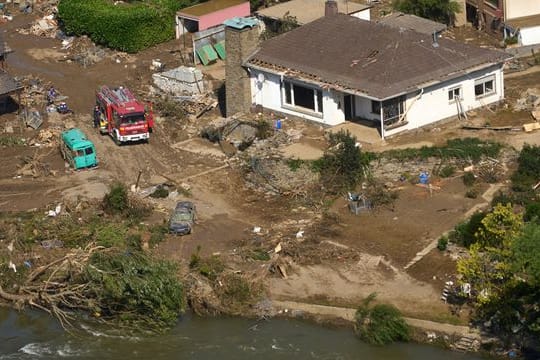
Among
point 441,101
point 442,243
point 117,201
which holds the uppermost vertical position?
point 441,101

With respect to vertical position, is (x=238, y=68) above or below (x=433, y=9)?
above

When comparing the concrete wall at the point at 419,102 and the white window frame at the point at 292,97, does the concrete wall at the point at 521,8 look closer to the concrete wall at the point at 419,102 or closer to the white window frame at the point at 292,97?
the concrete wall at the point at 419,102

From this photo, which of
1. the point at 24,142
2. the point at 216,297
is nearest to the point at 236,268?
the point at 216,297

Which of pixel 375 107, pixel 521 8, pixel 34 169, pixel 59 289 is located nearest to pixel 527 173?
pixel 375 107

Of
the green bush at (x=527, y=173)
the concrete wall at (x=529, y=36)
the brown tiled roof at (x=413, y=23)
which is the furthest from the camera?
the concrete wall at (x=529, y=36)

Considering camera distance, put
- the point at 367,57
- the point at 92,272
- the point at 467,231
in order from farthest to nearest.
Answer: the point at 367,57, the point at 467,231, the point at 92,272

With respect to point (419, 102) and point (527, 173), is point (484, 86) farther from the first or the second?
point (527, 173)

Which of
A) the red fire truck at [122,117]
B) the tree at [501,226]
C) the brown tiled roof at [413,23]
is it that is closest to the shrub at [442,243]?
the tree at [501,226]
